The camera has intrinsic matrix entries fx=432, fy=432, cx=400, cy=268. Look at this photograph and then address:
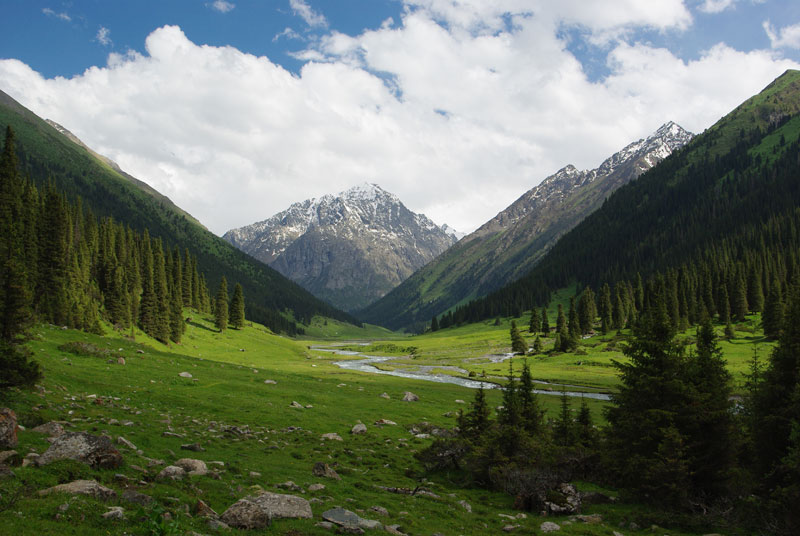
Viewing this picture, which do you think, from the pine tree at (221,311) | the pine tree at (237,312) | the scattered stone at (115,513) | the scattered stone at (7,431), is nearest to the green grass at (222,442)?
the scattered stone at (115,513)

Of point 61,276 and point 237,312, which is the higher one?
point 61,276

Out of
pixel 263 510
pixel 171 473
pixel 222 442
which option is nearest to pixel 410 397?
pixel 222 442

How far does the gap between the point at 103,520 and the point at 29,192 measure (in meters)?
71.7

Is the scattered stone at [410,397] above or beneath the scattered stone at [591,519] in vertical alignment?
beneath

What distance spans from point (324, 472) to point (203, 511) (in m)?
9.62

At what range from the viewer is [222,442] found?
83.9 feet

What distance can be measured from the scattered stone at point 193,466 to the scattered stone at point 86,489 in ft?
16.2

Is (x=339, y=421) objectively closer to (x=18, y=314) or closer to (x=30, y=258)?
(x=18, y=314)

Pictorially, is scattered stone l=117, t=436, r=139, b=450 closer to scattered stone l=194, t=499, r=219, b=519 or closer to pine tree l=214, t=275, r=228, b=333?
scattered stone l=194, t=499, r=219, b=519

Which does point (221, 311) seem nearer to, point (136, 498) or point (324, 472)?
point (324, 472)

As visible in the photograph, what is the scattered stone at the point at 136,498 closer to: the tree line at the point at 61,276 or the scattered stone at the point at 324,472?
the scattered stone at the point at 324,472

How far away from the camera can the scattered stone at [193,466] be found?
1775cm

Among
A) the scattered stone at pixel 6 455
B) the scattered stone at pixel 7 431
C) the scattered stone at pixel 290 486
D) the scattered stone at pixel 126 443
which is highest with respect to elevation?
the scattered stone at pixel 7 431

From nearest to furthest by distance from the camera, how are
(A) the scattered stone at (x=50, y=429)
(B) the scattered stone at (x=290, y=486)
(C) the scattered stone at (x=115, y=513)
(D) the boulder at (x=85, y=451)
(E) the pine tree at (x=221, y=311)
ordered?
(C) the scattered stone at (x=115, y=513) < (D) the boulder at (x=85, y=451) < (A) the scattered stone at (x=50, y=429) < (B) the scattered stone at (x=290, y=486) < (E) the pine tree at (x=221, y=311)
